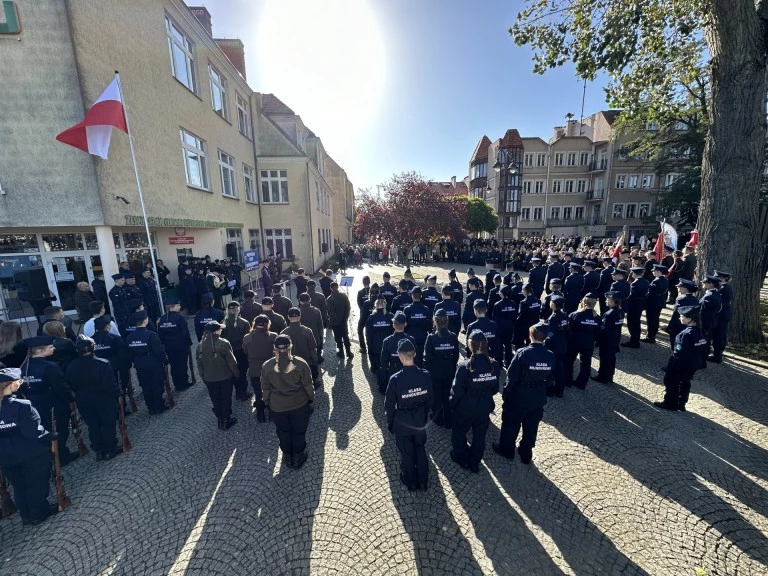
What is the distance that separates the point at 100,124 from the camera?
23.9 ft

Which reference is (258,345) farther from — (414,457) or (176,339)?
(414,457)

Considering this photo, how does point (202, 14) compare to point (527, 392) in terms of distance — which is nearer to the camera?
point (527, 392)

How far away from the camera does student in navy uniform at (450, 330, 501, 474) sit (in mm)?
3930

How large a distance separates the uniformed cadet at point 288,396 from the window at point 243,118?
17664 millimetres

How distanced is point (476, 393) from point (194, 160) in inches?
550

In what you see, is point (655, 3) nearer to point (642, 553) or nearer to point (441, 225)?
point (642, 553)

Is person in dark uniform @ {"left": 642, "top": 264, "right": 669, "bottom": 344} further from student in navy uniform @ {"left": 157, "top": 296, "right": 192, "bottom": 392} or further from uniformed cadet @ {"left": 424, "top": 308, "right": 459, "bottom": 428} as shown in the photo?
student in navy uniform @ {"left": 157, "top": 296, "right": 192, "bottom": 392}

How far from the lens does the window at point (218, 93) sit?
1451 cm

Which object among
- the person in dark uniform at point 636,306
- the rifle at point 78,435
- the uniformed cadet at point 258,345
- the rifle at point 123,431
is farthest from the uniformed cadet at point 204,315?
the person in dark uniform at point 636,306

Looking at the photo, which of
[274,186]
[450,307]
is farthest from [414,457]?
[274,186]

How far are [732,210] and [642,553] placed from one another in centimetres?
854

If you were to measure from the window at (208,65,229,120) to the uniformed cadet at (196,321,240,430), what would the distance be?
13.7 metres

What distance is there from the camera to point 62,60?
7.57 meters

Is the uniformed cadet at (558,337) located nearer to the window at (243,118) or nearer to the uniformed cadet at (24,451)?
the uniformed cadet at (24,451)
